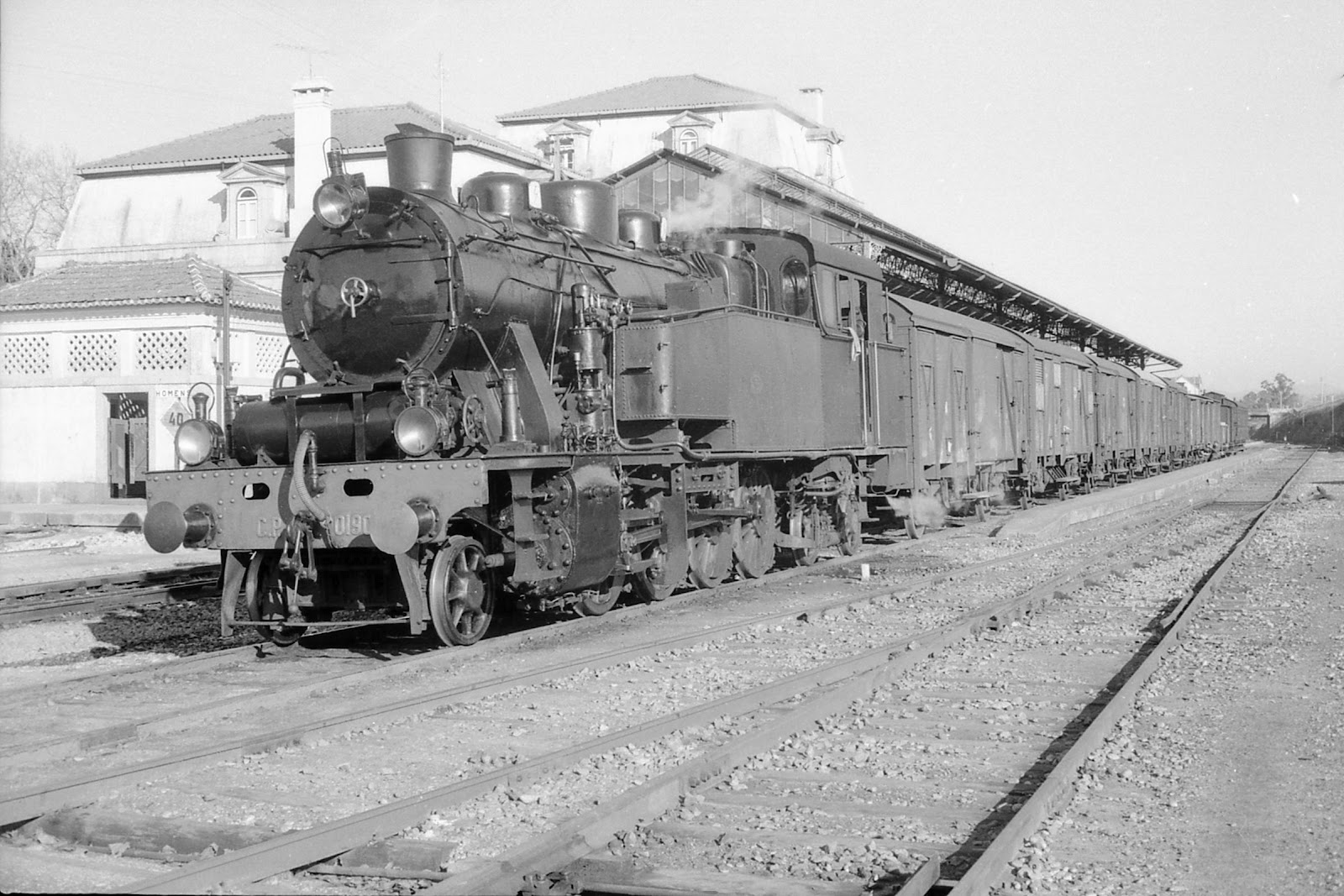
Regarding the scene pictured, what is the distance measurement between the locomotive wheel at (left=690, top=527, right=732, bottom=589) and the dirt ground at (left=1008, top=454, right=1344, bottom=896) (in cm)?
437

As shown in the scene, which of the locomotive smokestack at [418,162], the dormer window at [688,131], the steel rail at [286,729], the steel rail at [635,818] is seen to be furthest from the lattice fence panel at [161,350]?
the steel rail at [635,818]

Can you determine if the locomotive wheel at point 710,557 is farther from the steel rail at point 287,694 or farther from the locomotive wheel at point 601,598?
the locomotive wheel at point 601,598

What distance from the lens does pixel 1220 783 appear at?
5129 millimetres

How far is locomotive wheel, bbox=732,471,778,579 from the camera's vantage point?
40.1 feet

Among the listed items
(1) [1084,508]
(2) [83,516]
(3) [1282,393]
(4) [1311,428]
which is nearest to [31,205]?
(2) [83,516]

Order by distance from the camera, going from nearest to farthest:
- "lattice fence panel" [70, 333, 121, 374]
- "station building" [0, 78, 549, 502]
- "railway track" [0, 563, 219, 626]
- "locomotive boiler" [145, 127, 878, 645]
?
"locomotive boiler" [145, 127, 878, 645] → "railway track" [0, 563, 219, 626] → "station building" [0, 78, 549, 502] → "lattice fence panel" [70, 333, 121, 374]

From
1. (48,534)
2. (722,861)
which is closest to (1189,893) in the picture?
(722,861)

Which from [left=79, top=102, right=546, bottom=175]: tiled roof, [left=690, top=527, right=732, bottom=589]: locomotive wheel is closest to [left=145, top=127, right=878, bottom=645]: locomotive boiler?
[left=690, top=527, right=732, bottom=589]: locomotive wheel

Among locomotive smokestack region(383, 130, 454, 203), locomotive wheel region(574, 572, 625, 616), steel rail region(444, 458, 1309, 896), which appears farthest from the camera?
locomotive wheel region(574, 572, 625, 616)

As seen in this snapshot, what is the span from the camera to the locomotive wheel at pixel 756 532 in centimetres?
1223

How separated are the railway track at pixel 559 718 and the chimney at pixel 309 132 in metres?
21.9

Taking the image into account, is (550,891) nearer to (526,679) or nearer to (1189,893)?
(1189,893)

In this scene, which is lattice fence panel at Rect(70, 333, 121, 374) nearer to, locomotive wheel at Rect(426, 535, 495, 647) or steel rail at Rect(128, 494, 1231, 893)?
locomotive wheel at Rect(426, 535, 495, 647)

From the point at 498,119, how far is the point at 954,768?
4241 centimetres
